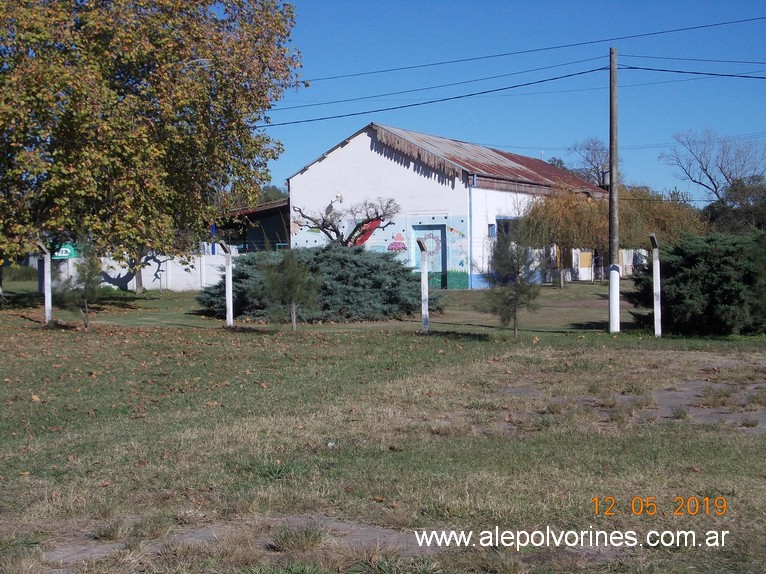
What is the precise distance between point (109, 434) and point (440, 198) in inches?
1135

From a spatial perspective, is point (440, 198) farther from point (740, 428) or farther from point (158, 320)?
point (740, 428)

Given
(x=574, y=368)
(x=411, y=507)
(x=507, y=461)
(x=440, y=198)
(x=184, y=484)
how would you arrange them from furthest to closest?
(x=440, y=198)
(x=574, y=368)
(x=507, y=461)
(x=184, y=484)
(x=411, y=507)

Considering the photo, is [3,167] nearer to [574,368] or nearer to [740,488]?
[574,368]

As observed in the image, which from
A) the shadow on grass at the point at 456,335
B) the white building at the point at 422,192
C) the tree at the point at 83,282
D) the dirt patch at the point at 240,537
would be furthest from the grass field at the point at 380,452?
the white building at the point at 422,192

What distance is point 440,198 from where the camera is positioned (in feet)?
120

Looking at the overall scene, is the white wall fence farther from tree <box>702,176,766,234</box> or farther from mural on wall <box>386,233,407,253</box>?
tree <box>702,176,766,234</box>

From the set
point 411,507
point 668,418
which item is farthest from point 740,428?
point 411,507

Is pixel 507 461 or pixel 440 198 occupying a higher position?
pixel 440 198

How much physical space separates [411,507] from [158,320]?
1891 cm

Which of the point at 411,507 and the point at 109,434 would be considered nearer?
the point at 411,507

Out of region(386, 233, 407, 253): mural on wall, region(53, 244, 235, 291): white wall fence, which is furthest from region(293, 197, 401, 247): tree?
region(53, 244, 235, 291): white wall fence

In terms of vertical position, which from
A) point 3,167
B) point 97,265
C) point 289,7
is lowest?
point 97,265

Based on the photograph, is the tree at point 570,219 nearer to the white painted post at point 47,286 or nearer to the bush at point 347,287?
the bush at point 347,287

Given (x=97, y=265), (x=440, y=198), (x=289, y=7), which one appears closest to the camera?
(x=97, y=265)
